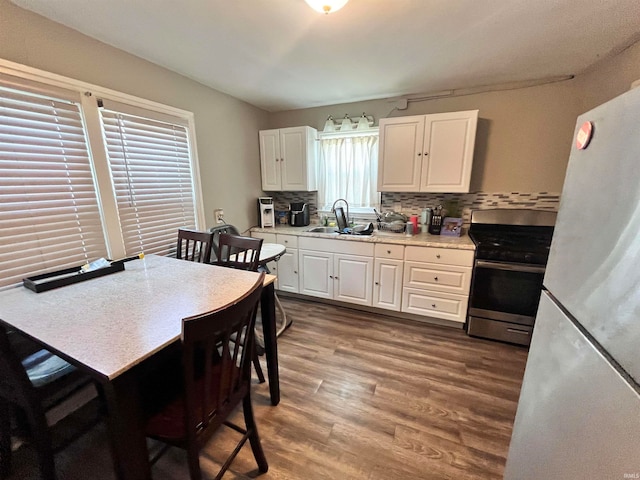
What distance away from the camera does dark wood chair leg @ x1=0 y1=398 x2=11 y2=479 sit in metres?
1.24

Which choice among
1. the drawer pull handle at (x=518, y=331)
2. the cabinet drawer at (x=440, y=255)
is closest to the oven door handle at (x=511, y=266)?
the cabinet drawer at (x=440, y=255)

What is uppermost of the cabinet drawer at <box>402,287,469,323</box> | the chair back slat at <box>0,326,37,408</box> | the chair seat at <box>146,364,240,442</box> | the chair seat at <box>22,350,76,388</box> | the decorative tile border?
the decorative tile border

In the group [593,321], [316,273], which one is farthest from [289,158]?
[593,321]

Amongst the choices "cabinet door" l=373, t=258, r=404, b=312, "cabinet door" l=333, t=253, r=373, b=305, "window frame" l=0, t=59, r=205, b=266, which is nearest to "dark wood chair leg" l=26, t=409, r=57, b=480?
"window frame" l=0, t=59, r=205, b=266

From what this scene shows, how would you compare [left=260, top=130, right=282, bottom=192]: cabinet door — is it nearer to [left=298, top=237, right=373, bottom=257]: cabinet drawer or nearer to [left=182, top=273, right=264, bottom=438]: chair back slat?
[left=298, top=237, right=373, bottom=257]: cabinet drawer

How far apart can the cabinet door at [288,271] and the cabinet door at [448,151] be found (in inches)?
64.3

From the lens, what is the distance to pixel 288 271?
10.3ft

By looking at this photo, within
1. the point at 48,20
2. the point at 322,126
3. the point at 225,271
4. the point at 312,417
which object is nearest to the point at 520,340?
the point at 312,417

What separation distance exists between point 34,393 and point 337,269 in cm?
228

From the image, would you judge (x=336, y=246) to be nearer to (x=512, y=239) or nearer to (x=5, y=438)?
(x=512, y=239)

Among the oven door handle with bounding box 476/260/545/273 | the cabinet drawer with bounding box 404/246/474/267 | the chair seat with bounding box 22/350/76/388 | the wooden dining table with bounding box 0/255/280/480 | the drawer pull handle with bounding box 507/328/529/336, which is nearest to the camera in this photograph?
the wooden dining table with bounding box 0/255/280/480

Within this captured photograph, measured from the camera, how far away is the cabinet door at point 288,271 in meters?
3.09

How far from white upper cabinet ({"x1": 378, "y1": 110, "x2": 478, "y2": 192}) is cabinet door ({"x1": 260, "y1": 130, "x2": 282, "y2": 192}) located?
128cm

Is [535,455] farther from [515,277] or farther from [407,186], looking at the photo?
[407,186]
